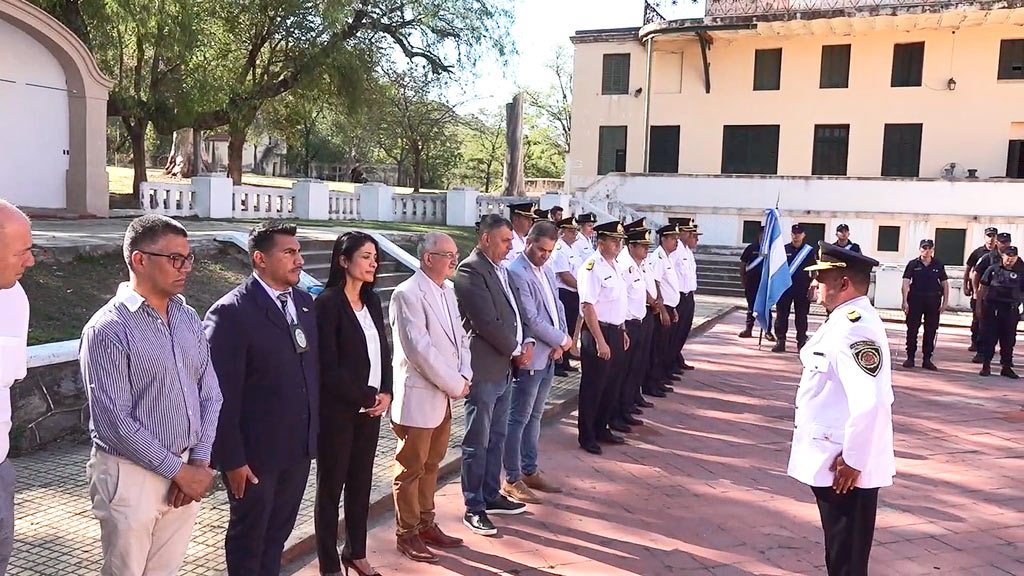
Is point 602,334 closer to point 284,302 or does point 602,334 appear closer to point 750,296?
point 284,302

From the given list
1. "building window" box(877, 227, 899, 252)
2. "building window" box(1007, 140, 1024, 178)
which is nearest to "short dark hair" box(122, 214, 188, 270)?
"building window" box(877, 227, 899, 252)

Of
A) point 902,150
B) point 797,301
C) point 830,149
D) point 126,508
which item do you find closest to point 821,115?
point 830,149

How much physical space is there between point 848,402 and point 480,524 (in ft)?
7.79

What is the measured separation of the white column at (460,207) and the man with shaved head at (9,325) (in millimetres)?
17402

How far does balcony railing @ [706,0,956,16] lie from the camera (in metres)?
23.8

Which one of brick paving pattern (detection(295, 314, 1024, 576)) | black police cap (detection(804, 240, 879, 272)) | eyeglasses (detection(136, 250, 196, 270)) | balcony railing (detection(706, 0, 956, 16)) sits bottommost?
brick paving pattern (detection(295, 314, 1024, 576))

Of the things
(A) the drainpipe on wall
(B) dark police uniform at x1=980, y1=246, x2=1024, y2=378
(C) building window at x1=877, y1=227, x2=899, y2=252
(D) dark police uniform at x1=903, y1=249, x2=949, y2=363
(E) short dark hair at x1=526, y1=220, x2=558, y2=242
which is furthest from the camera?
(A) the drainpipe on wall

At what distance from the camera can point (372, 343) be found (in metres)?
3.93

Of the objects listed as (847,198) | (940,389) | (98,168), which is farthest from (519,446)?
(847,198)

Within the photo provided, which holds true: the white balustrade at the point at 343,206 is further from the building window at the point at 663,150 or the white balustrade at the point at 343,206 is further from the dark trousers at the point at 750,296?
the building window at the point at 663,150

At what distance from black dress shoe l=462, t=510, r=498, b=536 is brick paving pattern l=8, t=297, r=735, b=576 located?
2.33 ft

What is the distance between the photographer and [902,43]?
2466 cm

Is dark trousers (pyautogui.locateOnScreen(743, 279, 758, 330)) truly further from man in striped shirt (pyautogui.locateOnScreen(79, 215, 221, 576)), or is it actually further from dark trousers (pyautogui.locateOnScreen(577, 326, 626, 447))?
man in striped shirt (pyautogui.locateOnScreen(79, 215, 221, 576))

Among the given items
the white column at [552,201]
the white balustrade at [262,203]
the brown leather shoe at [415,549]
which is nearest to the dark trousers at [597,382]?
the brown leather shoe at [415,549]
